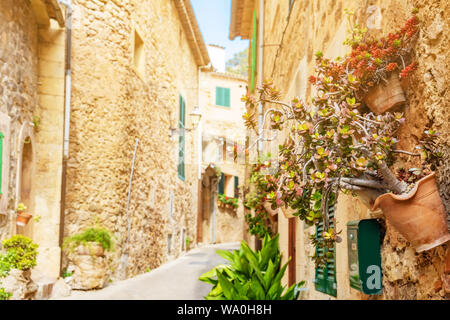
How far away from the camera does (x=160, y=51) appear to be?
14664mm

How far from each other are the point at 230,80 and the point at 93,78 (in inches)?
637

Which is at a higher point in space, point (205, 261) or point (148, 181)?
point (148, 181)

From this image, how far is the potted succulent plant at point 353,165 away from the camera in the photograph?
2.37 metres

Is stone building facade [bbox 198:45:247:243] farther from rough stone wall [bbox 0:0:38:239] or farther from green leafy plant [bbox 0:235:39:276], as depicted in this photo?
green leafy plant [bbox 0:235:39:276]

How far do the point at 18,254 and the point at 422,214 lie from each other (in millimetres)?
6260

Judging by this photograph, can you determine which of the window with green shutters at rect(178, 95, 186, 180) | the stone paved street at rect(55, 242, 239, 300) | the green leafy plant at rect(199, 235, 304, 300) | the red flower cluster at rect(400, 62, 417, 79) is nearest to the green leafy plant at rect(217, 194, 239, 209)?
the window with green shutters at rect(178, 95, 186, 180)

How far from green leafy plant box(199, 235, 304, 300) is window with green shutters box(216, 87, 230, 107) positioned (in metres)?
19.4

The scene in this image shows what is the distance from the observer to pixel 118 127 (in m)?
11.1

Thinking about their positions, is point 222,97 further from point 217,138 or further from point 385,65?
point 385,65

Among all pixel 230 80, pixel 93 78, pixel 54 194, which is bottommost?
pixel 54 194

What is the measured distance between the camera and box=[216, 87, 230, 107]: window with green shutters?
26234mm
